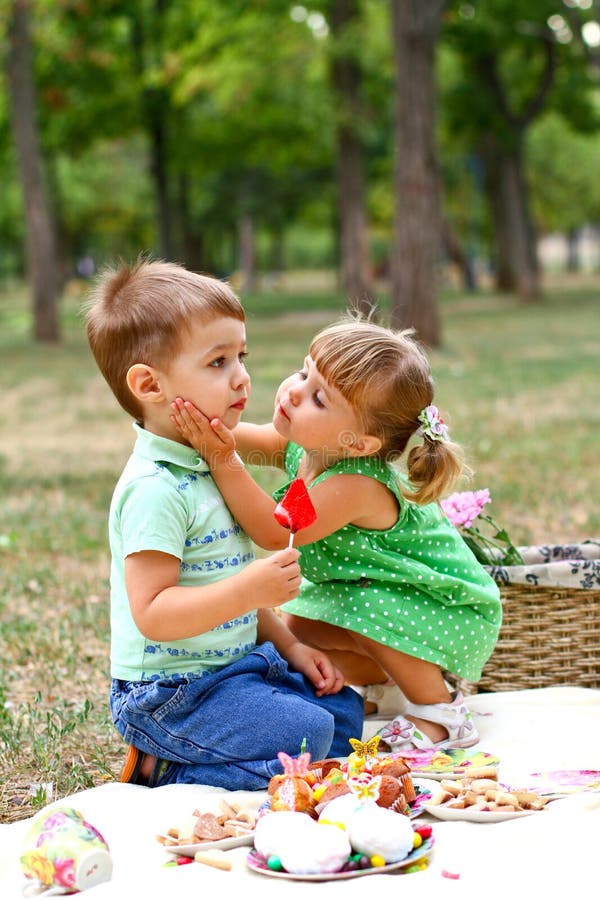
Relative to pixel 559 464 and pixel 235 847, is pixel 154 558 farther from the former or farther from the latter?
pixel 559 464

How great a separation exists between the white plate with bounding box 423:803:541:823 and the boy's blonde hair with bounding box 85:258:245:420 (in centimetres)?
116

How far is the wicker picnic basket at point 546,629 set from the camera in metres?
3.12

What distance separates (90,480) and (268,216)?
23570mm

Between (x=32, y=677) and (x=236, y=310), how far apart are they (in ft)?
4.73

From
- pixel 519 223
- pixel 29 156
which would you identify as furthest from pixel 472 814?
pixel 519 223

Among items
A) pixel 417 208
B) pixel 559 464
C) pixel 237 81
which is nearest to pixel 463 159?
pixel 237 81

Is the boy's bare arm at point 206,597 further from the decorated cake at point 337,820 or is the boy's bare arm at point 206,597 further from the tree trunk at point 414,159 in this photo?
the tree trunk at point 414,159

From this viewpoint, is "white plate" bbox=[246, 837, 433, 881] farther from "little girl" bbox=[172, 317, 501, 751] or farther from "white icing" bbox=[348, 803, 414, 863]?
"little girl" bbox=[172, 317, 501, 751]

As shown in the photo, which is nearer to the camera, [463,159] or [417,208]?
[417,208]

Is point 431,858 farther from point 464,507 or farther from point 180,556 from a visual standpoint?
point 464,507

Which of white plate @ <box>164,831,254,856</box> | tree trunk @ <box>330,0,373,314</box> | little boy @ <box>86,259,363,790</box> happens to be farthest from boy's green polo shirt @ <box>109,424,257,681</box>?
tree trunk @ <box>330,0,373,314</box>

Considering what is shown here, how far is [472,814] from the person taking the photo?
229 centimetres

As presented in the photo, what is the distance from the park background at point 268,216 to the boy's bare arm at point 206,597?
53cm

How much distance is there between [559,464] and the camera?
6270mm
